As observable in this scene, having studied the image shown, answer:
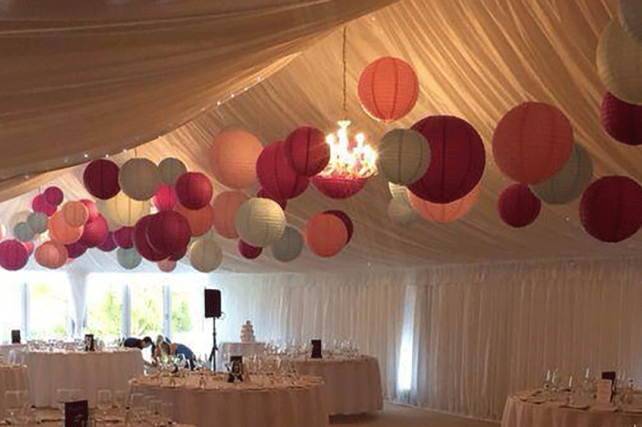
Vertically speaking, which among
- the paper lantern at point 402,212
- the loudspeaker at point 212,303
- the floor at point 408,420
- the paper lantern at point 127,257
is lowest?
the floor at point 408,420

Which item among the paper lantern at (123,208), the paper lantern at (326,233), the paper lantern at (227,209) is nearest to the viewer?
the paper lantern at (326,233)

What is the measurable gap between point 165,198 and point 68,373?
379 cm

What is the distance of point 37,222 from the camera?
12422 mm

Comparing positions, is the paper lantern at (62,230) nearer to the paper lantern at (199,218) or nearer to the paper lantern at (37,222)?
the paper lantern at (37,222)

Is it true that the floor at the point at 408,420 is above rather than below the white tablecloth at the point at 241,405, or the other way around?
below

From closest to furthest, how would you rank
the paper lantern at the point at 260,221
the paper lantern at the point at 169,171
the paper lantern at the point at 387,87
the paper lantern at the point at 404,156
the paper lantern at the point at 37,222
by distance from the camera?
1. the paper lantern at the point at 404,156
2. the paper lantern at the point at 387,87
3. the paper lantern at the point at 260,221
4. the paper lantern at the point at 169,171
5. the paper lantern at the point at 37,222

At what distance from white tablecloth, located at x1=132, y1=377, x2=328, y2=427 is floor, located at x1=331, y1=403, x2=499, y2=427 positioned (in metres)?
3.66

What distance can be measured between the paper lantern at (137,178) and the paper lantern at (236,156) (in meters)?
0.96

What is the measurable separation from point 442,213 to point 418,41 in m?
1.49

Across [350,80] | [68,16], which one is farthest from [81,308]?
[68,16]

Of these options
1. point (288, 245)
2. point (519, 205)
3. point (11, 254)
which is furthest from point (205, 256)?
point (519, 205)

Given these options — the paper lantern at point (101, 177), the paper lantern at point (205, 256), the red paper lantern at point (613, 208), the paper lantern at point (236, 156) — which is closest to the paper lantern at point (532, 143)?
the red paper lantern at point (613, 208)

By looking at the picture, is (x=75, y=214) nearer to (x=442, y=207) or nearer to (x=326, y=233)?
(x=326, y=233)

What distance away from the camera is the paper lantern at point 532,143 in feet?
17.4
